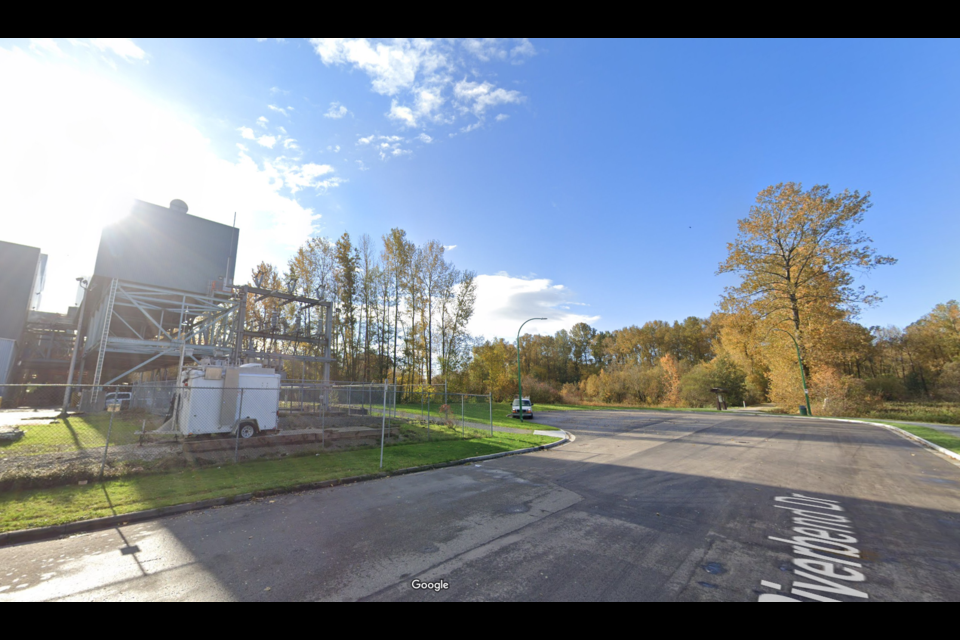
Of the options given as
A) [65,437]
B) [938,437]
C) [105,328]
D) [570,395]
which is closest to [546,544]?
[65,437]

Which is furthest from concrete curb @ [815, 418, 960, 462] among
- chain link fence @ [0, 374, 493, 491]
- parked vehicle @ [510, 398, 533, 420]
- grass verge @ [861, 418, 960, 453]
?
parked vehicle @ [510, 398, 533, 420]

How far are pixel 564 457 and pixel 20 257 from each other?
49.8 metres

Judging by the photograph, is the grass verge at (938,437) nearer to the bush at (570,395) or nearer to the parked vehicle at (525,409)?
the parked vehicle at (525,409)

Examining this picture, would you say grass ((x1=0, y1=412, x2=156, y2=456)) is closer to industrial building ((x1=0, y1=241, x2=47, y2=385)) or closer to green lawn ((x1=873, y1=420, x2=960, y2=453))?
green lawn ((x1=873, y1=420, x2=960, y2=453))

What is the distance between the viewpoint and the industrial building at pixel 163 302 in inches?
923

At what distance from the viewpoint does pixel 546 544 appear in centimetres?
518

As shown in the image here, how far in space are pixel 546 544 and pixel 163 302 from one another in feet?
108

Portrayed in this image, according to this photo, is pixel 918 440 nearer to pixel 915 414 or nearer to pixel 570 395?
pixel 915 414

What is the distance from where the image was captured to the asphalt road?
13.2 ft

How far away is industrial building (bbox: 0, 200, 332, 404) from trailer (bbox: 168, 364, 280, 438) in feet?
17.1

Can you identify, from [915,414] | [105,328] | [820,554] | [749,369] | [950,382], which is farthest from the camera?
[950,382]
